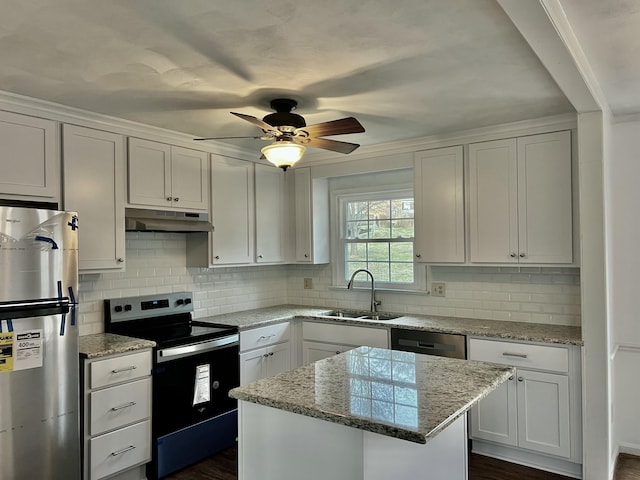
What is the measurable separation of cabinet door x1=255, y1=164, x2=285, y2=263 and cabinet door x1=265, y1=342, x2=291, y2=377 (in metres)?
0.80

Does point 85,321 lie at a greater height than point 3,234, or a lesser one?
lesser

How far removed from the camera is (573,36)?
79.4 inches

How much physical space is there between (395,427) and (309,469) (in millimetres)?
484

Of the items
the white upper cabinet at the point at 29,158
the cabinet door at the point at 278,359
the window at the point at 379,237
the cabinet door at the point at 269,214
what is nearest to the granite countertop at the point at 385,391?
the cabinet door at the point at 278,359

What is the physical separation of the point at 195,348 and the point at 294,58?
2076 mm

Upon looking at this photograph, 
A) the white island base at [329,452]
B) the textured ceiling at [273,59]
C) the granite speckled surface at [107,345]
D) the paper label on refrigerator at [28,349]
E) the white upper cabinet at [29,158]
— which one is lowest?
the white island base at [329,452]

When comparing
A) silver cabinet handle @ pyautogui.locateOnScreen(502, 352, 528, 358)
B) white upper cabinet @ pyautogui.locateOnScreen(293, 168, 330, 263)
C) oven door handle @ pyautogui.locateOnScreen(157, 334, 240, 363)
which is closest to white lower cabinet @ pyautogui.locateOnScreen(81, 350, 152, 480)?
oven door handle @ pyautogui.locateOnScreen(157, 334, 240, 363)

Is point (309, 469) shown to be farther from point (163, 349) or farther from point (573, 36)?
point (573, 36)

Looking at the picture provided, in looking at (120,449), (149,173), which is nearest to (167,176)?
(149,173)

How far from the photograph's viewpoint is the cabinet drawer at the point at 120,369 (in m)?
2.81

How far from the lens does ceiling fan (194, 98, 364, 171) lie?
2607mm

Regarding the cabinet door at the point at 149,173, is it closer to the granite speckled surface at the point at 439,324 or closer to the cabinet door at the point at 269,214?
the cabinet door at the point at 269,214

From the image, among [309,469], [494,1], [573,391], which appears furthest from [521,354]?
[494,1]

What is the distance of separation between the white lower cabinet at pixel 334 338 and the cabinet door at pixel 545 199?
122cm
